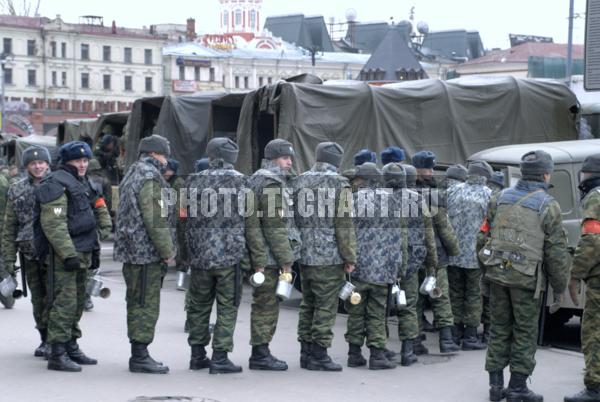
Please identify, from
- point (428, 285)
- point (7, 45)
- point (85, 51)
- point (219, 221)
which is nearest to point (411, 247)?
point (428, 285)

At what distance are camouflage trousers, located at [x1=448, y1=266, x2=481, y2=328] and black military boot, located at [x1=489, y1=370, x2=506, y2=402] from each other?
257cm

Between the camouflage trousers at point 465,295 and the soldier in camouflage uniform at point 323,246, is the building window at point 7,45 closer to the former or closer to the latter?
the camouflage trousers at point 465,295

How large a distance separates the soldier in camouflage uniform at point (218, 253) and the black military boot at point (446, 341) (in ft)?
7.79

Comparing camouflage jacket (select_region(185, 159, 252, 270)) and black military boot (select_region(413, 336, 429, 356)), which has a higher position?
camouflage jacket (select_region(185, 159, 252, 270))

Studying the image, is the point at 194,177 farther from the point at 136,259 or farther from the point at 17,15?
the point at 17,15

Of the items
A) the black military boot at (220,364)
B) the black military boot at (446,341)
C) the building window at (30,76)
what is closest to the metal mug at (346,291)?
the black military boot at (220,364)

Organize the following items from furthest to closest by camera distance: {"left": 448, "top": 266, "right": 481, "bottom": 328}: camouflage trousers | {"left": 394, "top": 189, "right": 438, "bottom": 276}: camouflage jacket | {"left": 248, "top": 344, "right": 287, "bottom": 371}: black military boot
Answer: {"left": 448, "top": 266, "right": 481, "bottom": 328}: camouflage trousers → {"left": 394, "top": 189, "right": 438, "bottom": 276}: camouflage jacket → {"left": 248, "top": 344, "right": 287, "bottom": 371}: black military boot

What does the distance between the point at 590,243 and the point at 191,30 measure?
11063 cm

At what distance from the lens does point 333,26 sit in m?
128

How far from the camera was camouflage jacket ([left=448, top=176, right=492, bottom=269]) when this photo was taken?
37.8ft

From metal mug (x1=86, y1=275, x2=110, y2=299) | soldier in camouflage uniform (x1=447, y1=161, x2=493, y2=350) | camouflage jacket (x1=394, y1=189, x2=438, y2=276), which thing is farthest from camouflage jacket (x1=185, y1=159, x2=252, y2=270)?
soldier in camouflage uniform (x1=447, y1=161, x2=493, y2=350)

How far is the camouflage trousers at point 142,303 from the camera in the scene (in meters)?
9.38

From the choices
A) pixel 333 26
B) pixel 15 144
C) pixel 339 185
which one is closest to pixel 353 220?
pixel 339 185

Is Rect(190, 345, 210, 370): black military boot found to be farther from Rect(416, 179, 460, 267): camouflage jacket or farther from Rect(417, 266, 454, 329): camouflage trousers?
Rect(416, 179, 460, 267): camouflage jacket
